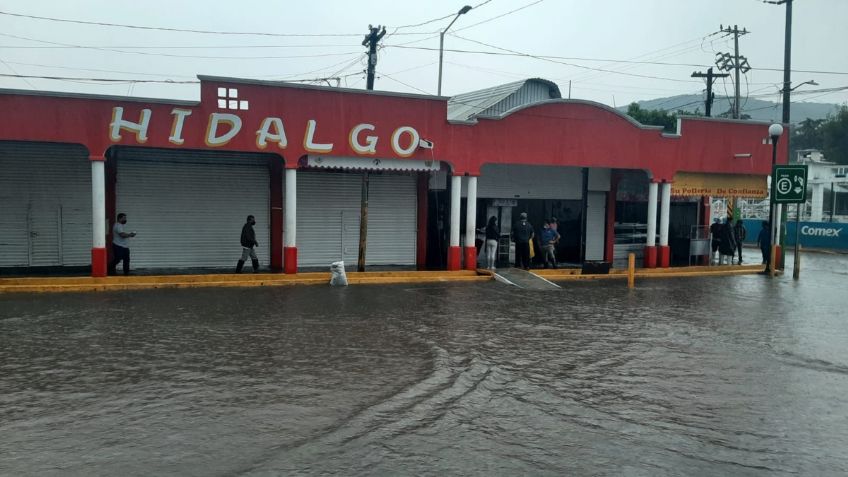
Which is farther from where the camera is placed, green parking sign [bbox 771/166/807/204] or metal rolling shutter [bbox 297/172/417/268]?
green parking sign [bbox 771/166/807/204]

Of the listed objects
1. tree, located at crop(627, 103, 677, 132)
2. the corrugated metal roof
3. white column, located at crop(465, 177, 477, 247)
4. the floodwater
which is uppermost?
tree, located at crop(627, 103, 677, 132)

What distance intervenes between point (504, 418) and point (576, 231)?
17.6 m

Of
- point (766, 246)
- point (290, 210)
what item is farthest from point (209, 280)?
point (766, 246)

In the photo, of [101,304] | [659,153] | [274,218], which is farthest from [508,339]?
[659,153]

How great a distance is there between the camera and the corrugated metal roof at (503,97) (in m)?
27.4

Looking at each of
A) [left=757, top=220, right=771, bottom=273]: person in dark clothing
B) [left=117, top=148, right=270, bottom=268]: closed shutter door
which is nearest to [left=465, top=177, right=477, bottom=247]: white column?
[left=117, top=148, right=270, bottom=268]: closed shutter door

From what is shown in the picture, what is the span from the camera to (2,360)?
28.4 feet

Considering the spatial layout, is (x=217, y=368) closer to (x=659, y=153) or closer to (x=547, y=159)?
(x=547, y=159)

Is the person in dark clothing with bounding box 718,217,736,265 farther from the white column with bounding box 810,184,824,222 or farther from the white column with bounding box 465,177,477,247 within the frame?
the white column with bounding box 810,184,824,222

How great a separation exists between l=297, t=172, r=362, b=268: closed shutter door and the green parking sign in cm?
1241

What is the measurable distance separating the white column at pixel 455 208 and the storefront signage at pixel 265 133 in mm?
1513

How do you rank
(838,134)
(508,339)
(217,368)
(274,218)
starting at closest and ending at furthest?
(217,368) < (508,339) < (274,218) < (838,134)

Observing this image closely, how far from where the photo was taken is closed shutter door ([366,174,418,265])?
20.8m

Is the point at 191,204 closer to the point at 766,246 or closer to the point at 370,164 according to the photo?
the point at 370,164
